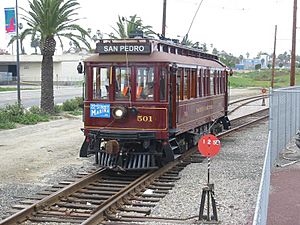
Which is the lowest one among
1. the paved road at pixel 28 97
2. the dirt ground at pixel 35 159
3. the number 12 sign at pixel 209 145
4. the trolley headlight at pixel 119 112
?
the dirt ground at pixel 35 159

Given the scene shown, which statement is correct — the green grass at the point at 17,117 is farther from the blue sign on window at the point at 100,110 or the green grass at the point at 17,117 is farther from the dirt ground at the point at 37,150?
the blue sign on window at the point at 100,110

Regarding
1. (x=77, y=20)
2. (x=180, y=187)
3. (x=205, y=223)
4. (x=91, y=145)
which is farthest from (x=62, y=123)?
(x=205, y=223)

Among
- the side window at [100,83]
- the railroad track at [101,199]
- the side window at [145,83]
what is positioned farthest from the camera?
the side window at [100,83]

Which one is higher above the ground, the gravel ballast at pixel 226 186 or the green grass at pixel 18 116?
the green grass at pixel 18 116

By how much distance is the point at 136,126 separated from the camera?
41.8 feet

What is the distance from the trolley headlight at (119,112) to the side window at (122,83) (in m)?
0.31

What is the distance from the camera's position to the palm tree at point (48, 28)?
91.6 feet

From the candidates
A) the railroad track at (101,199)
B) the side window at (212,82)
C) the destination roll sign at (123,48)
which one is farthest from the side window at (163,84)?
the side window at (212,82)

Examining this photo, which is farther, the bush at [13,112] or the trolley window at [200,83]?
the bush at [13,112]

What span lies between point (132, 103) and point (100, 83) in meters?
1.06

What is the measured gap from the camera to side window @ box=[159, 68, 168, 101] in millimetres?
12719

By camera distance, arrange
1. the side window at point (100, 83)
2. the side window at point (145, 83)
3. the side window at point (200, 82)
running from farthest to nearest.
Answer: the side window at point (200, 82) → the side window at point (100, 83) → the side window at point (145, 83)

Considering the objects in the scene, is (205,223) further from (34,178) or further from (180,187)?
(34,178)

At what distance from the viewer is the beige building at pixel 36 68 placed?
8375cm
